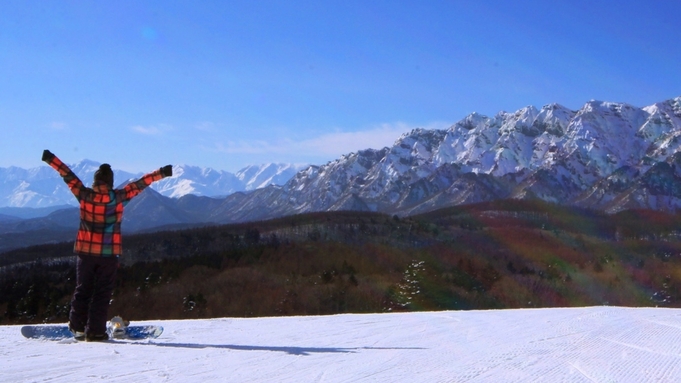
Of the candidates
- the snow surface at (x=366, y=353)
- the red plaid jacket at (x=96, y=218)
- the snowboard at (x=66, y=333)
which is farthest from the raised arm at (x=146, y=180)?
the snow surface at (x=366, y=353)

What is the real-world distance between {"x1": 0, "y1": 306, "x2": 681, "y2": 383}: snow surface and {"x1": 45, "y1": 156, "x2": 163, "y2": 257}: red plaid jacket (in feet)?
4.00

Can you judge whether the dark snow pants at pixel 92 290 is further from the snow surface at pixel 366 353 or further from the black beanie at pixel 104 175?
the black beanie at pixel 104 175

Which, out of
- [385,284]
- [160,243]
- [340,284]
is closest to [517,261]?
[385,284]

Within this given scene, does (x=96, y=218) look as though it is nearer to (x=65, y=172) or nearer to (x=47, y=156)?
(x=65, y=172)

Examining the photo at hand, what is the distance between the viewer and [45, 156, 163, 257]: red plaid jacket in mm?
8180

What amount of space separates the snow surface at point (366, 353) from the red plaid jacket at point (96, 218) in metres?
1.22

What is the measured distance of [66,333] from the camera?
334 inches

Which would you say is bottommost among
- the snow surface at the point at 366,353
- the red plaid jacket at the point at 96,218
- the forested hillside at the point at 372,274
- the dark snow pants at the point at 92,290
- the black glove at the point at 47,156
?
the forested hillside at the point at 372,274

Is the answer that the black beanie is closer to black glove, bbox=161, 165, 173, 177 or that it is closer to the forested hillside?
black glove, bbox=161, 165, 173, 177

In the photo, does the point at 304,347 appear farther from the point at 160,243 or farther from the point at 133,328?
the point at 160,243

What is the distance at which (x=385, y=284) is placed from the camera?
66.9 m

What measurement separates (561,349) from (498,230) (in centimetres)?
14063

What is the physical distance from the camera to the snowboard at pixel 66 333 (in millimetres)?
8141

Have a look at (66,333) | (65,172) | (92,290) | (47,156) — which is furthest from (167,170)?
(66,333)
